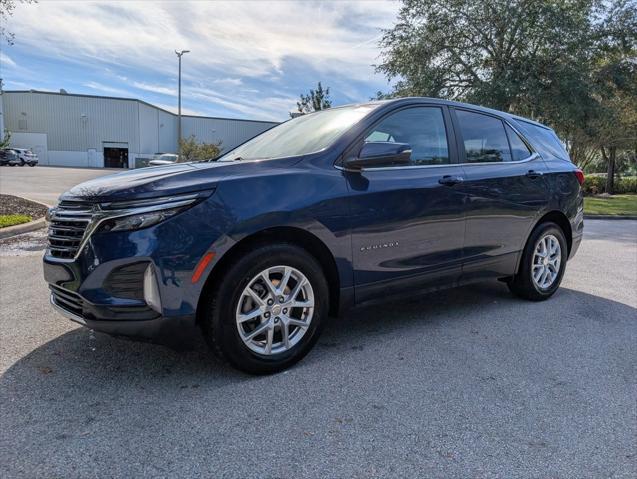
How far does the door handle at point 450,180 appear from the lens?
3700 millimetres

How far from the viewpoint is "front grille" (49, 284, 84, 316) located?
2.69 meters

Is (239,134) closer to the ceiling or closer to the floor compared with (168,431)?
closer to the ceiling

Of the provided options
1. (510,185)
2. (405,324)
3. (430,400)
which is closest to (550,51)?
(510,185)

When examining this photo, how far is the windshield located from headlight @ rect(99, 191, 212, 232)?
3.34 ft

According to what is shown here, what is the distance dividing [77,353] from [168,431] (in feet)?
4.07

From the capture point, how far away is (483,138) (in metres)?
4.28

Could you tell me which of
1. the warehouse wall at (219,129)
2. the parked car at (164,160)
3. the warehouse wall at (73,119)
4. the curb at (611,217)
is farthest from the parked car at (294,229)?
the warehouse wall at (219,129)

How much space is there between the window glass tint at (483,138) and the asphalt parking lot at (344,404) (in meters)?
1.47

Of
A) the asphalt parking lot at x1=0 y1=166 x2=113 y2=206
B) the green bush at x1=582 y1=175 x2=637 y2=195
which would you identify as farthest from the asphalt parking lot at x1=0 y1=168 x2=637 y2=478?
the green bush at x1=582 y1=175 x2=637 y2=195

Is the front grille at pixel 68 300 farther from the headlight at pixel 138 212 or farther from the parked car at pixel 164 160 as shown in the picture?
the parked car at pixel 164 160

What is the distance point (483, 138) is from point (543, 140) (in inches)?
44.0

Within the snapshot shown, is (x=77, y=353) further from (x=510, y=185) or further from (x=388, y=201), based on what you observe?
(x=510, y=185)

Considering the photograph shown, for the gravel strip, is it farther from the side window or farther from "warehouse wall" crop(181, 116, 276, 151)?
"warehouse wall" crop(181, 116, 276, 151)

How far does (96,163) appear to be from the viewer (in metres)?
55.4
